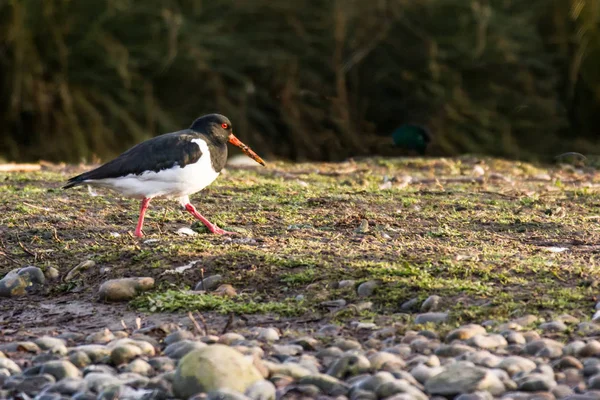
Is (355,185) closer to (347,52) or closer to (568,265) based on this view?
(568,265)

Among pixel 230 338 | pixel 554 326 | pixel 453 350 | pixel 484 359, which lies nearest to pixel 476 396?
pixel 484 359

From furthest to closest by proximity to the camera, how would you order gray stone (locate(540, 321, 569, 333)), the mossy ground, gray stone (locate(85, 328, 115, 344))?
the mossy ground
gray stone (locate(85, 328, 115, 344))
gray stone (locate(540, 321, 569, 333))

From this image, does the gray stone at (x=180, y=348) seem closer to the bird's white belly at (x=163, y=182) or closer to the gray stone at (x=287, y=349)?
the gray stone at (x=287, y=349)

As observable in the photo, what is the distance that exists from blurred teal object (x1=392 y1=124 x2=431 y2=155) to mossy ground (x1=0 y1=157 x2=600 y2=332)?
2.92m

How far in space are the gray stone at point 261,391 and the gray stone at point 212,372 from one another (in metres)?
0.03

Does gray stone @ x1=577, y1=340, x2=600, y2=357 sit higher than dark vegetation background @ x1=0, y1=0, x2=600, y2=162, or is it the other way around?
dark vegetation background @ x1=0, y1=0, x2=600, y2=162

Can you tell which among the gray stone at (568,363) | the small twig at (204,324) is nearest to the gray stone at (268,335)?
the small twig at (204,324)

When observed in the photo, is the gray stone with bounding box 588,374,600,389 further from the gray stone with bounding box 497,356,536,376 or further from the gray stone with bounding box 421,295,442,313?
the gray stone with bounding box 421,295,442,313

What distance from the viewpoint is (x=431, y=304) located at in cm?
431

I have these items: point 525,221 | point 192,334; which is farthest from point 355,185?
point 192,334

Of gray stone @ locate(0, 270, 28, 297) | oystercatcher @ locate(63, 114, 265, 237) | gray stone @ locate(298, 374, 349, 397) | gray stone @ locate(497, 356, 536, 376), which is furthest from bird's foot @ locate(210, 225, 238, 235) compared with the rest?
gray stone @ locate(497, 356, 536, 376)

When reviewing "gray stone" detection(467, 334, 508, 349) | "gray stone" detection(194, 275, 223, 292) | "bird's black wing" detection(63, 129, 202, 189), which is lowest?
"gray stone" detection(467, 334, 508, 349)

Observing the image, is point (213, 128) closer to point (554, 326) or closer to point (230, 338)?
point (230, 338)

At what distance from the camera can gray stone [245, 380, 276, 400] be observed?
3.44 metres
